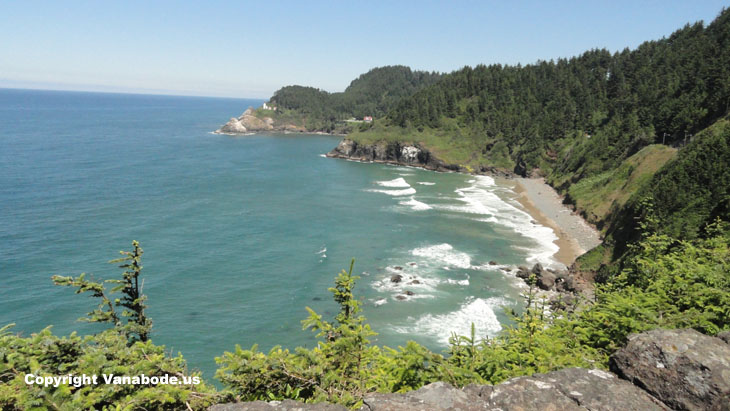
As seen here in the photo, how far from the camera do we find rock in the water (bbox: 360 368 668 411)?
7.12 metres

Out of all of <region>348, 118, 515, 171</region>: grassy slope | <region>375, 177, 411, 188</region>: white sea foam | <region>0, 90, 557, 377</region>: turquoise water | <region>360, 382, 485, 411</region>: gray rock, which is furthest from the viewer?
<region>348, 118, 515, 171</region>: grassy slope

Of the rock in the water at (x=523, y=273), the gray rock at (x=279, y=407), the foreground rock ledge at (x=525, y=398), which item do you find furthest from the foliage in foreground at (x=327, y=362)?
the rock in the water at (x=523, y=273)

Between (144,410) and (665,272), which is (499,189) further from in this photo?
(144,410)

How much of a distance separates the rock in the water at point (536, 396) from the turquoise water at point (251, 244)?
29.8 meters

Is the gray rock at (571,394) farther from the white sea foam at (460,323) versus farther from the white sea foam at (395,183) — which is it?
the white sea foam at (395,183)

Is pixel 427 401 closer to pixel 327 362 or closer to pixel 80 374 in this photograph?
pixel 327 362

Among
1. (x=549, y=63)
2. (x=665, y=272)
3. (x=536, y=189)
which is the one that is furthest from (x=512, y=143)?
(x=665, y=272)

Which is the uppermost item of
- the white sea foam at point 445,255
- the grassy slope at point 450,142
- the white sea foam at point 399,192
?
the grassy slope at point 450,142

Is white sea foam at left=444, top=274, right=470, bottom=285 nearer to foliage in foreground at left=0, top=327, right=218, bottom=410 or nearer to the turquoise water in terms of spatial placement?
the turquoise water

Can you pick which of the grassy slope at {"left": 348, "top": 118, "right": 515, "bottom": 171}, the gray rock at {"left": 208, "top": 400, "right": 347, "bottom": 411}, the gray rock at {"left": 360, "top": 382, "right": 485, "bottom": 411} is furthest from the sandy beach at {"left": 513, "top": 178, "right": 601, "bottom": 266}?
the gray rock at {"left": 208, "top": 400, "right": 347, "bottom": 411}

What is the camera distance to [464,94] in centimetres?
17338

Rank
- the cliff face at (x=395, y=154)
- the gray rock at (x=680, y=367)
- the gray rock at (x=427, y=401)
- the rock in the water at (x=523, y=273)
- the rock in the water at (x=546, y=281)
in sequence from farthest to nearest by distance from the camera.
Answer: the cliff face at (x=395, y=154) → the rock in the water at (x=523, y=273) → the rock in the water at (x=546, y=281) → the gray rock at (x=427, y=401) → the gray rock at (x=680, y=367)

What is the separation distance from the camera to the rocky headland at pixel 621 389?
22.8 feet

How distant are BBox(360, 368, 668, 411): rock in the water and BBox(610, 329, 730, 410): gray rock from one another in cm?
28
